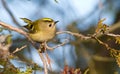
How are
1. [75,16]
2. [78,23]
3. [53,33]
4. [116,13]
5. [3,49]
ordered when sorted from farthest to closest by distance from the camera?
[116,13] → [78,23] → [75,16] → [53,33] → [3,49]

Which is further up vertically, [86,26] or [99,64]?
[86,26]

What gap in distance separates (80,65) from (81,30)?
1.24 feet

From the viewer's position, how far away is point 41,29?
142 centimetres

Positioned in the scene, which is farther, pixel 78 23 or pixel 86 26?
pixel 86 26

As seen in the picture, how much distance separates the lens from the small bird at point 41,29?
1.36 metres

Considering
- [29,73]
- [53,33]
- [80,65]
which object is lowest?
[29,73]

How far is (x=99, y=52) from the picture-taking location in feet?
13.4

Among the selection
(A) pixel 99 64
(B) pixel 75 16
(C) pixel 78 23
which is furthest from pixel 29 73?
(A) pixel 99 64

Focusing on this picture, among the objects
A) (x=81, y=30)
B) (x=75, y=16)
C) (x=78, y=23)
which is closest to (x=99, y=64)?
(x=81, y=30)

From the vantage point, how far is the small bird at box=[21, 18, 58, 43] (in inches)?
53.6

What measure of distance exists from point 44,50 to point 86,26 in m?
2.65

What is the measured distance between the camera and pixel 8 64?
1229 mm

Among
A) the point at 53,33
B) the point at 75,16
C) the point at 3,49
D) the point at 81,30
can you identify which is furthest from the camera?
the point at 81,30

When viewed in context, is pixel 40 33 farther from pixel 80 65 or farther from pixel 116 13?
pixel 116 13
